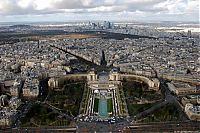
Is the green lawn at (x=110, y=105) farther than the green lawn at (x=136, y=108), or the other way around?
the green lawn at (x=110, y=105)

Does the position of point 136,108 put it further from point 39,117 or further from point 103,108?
point 39,117

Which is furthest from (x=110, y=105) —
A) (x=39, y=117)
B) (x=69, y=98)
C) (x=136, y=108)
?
(x=39, y=117)

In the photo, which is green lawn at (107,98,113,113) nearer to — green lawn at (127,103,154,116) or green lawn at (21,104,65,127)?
green lawn at (127,103,154,116)

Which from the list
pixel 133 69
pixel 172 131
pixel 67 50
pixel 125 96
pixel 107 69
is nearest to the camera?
pixel 172 131

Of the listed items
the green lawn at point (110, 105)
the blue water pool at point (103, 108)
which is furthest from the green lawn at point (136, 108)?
the blue water pool at point (103, 108)

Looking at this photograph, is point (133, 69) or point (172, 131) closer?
point (172, 131)

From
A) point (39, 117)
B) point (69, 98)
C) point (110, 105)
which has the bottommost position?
point (39, 117)

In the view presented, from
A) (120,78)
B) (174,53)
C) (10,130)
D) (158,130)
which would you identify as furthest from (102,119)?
(174,53)

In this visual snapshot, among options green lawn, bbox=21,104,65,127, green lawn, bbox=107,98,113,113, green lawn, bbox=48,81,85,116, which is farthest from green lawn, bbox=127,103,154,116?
green lawn, bbox=21,104,65,127

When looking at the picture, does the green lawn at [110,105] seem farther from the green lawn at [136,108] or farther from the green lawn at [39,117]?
the green lawn at [39,117]

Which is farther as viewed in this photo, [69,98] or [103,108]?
[69,98]

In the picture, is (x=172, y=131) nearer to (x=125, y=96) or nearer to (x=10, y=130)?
(x=125, y=96)
